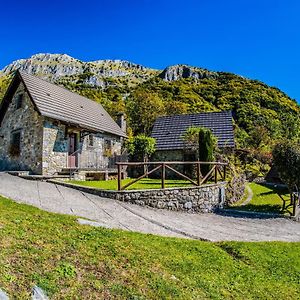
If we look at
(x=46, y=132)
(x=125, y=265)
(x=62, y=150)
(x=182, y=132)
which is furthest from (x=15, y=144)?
(x=125, y=265)

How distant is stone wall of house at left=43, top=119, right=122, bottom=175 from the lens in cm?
1864

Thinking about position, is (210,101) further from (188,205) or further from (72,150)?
(188,205)

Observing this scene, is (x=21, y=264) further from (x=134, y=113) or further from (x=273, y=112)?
(x=273, y=112)

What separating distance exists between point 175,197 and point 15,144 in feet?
40.3

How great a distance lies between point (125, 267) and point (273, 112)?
194 ft

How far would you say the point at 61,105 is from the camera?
21.2 metres

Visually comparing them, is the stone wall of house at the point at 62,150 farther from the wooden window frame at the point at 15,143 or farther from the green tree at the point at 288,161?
the green tree at the point at 288,161

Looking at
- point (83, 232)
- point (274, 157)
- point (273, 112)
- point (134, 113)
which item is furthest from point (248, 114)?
point (83, 232)

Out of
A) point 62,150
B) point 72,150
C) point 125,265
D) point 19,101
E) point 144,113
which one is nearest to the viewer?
point 125,265

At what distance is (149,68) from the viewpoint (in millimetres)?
145375

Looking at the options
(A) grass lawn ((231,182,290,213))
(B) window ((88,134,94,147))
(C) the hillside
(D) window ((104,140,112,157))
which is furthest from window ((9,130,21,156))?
(C) the hillside

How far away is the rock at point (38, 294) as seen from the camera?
15.0 feet

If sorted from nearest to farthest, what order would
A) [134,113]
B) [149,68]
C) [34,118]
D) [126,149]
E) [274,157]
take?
[274,157]
[34,118]
[126,149]
[134,113]
[149,68]

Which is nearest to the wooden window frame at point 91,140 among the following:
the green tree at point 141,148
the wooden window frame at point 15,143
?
the green tree at point 141,148
